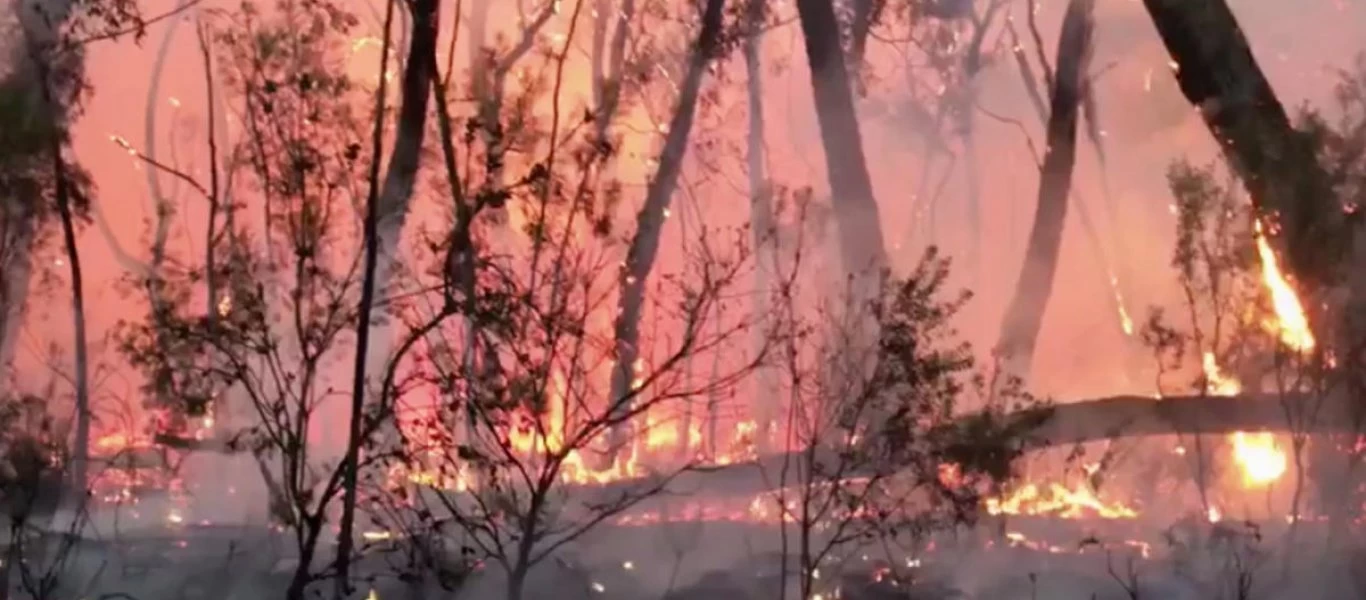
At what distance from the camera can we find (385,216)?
6578 millimetres

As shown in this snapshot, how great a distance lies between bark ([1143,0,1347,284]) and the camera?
7582 millimetres

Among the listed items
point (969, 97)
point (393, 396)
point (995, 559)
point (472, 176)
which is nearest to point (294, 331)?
point (393, 396)

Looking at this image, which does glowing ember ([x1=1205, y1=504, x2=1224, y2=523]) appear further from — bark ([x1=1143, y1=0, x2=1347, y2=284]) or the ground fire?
bark ([x1=1143, y1=0, x2=1347, y2=284])

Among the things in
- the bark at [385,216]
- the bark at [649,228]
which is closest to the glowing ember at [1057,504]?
the bark at [649,228]

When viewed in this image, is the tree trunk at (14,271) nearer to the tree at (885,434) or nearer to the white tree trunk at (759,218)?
the white tree trunk at (759,218)

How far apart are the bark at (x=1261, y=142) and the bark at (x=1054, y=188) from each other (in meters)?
1.47

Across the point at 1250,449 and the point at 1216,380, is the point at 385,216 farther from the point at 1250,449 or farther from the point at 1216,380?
the point at 1250,449

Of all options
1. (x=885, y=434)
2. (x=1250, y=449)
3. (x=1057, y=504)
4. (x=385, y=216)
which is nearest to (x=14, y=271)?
(x=385, y=216)

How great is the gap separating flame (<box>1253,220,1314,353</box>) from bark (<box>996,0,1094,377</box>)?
127cm

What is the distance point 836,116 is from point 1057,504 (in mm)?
2599

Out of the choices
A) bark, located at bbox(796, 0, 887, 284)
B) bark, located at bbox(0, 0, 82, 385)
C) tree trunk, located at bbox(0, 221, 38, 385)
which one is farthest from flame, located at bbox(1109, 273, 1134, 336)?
tree trunk, located at bbox(0, 221, 38, 385)

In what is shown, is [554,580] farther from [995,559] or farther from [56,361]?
[56,361]

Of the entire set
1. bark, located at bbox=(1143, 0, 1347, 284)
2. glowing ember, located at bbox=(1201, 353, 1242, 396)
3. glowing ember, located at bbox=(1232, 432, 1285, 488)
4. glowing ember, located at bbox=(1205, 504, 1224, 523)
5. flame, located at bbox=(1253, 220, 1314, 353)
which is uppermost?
bark, located at bbox=(1143, 0, 1347, 284)

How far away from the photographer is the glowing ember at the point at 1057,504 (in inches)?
304
